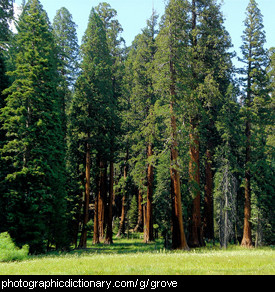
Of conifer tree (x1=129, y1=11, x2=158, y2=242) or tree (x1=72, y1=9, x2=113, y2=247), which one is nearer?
tree (x1=72, y1=9, x2=113, y2=247)

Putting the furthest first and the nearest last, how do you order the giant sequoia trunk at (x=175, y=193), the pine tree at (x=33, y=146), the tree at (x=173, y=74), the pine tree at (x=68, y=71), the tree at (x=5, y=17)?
the pine tree at (x=68, y=71) → the tree at (x=5, y=17) → the tree at (x=173, y=74) → the giant sequoia trunk at (x=175, y=193) → the pine tree at (x=33, y=146)

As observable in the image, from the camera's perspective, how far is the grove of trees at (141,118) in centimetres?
1809

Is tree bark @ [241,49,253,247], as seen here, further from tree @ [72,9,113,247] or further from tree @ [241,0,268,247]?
tree @ [72,9,113,247]

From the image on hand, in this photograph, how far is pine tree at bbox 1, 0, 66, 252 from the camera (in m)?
17.2

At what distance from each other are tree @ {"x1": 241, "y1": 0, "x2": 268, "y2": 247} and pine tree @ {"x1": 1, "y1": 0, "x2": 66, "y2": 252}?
14432mm

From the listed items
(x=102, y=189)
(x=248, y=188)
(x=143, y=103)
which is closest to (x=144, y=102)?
(x=143, y=103)

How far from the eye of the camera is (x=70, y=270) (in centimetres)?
878

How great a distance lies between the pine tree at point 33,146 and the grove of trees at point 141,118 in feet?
Answer: 0.23

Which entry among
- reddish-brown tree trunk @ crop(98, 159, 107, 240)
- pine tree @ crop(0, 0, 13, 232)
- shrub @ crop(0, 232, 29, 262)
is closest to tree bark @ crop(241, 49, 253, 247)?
reddish-brown tree trunk @ crop(98, 159, 107, 240)

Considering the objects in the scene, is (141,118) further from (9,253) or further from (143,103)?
(9,253)

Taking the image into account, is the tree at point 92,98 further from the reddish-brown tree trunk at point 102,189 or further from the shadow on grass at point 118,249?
the reddish-brown tree trunk at point 102,189

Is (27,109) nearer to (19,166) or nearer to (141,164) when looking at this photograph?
(19,166)

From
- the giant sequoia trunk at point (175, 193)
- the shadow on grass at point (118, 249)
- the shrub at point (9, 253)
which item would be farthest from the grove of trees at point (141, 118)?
the shrub at point (9, 253)
